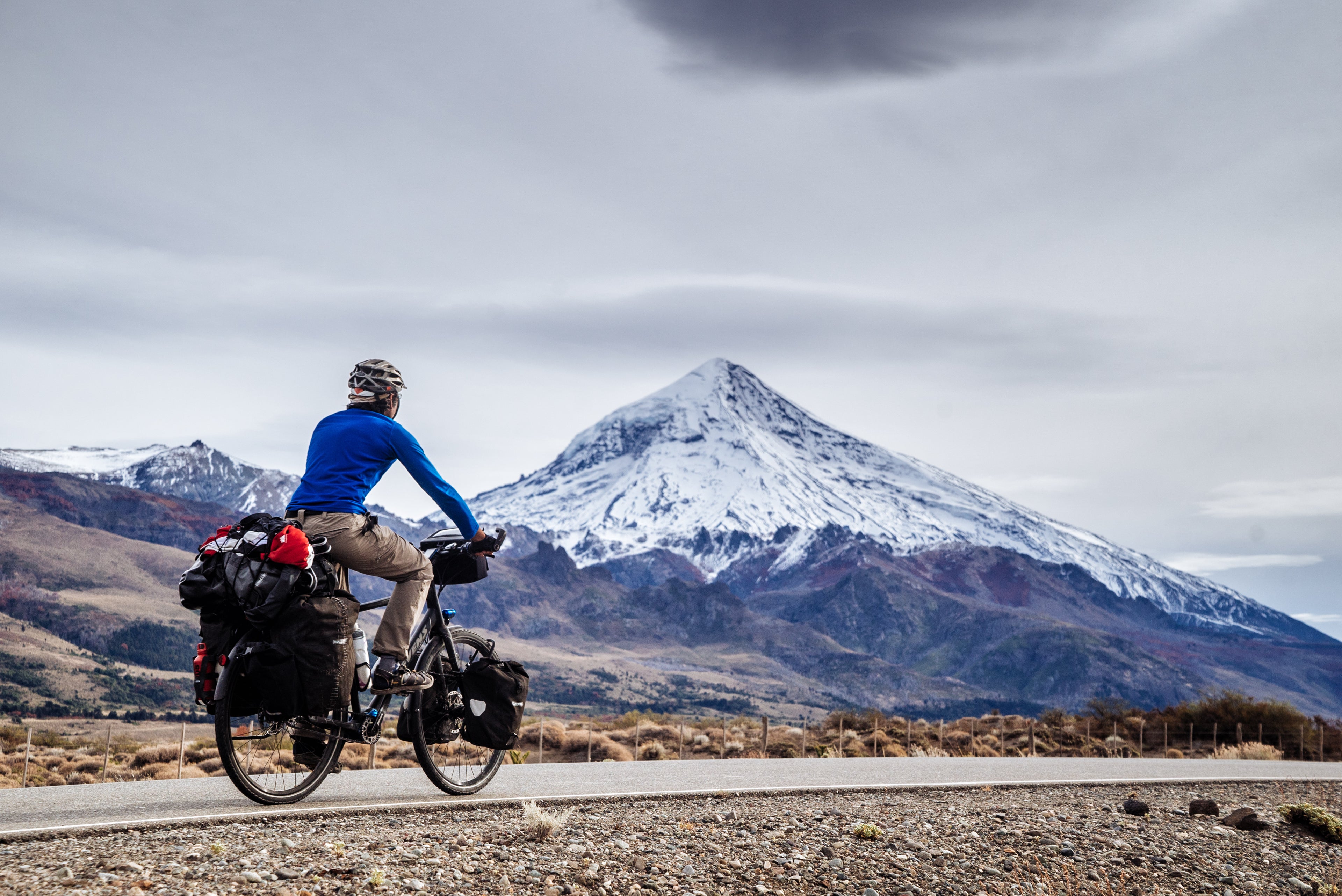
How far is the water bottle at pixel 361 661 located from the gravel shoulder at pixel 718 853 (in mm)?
719

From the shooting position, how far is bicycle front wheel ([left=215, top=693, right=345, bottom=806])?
5738 mm

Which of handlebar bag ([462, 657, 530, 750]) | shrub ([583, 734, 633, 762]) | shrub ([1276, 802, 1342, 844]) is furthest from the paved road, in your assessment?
shrub ([583, 734, 633, 762])

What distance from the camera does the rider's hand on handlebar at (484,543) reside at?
6691 mm

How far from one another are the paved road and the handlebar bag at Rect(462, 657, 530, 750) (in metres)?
0.38

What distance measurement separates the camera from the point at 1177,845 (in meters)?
7.89

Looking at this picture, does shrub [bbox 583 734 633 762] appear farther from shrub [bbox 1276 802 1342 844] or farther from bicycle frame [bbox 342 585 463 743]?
bicycle frame [bbox 342 585 463 743]

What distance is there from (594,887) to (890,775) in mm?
5967

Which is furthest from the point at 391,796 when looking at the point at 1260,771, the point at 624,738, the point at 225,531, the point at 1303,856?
the point at 624,738

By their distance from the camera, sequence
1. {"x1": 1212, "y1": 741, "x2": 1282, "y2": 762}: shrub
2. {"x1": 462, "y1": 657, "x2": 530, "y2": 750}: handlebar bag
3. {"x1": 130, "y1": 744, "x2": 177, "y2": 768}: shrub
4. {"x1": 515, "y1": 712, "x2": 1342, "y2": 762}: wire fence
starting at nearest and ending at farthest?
{"x1": 462, "y1": 657, "x2": 530, "y2": 750}: handlebar bag → {"x1": 130, "y1": 744, "x2": 177, "y2": 768}: shrub → {"x1": 515, "y1": 712, "x2": 1342, "y2": 762}: wire fence → {"x1": 1212, "y1": 741, "x2": 1282, "y2": 762}: shrub

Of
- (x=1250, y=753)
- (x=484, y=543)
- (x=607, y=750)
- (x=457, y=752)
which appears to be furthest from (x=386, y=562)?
(x=1250, y=753)

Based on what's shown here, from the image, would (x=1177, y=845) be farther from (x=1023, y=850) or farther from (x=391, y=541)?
(x=391, y=541)

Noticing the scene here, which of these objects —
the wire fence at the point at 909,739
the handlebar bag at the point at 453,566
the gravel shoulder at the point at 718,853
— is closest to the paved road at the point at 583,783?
the gravel shoulder at the point at 718,853

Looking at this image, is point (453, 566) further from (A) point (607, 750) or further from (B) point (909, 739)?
(B) point (909, 739)

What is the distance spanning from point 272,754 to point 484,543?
1.65m
